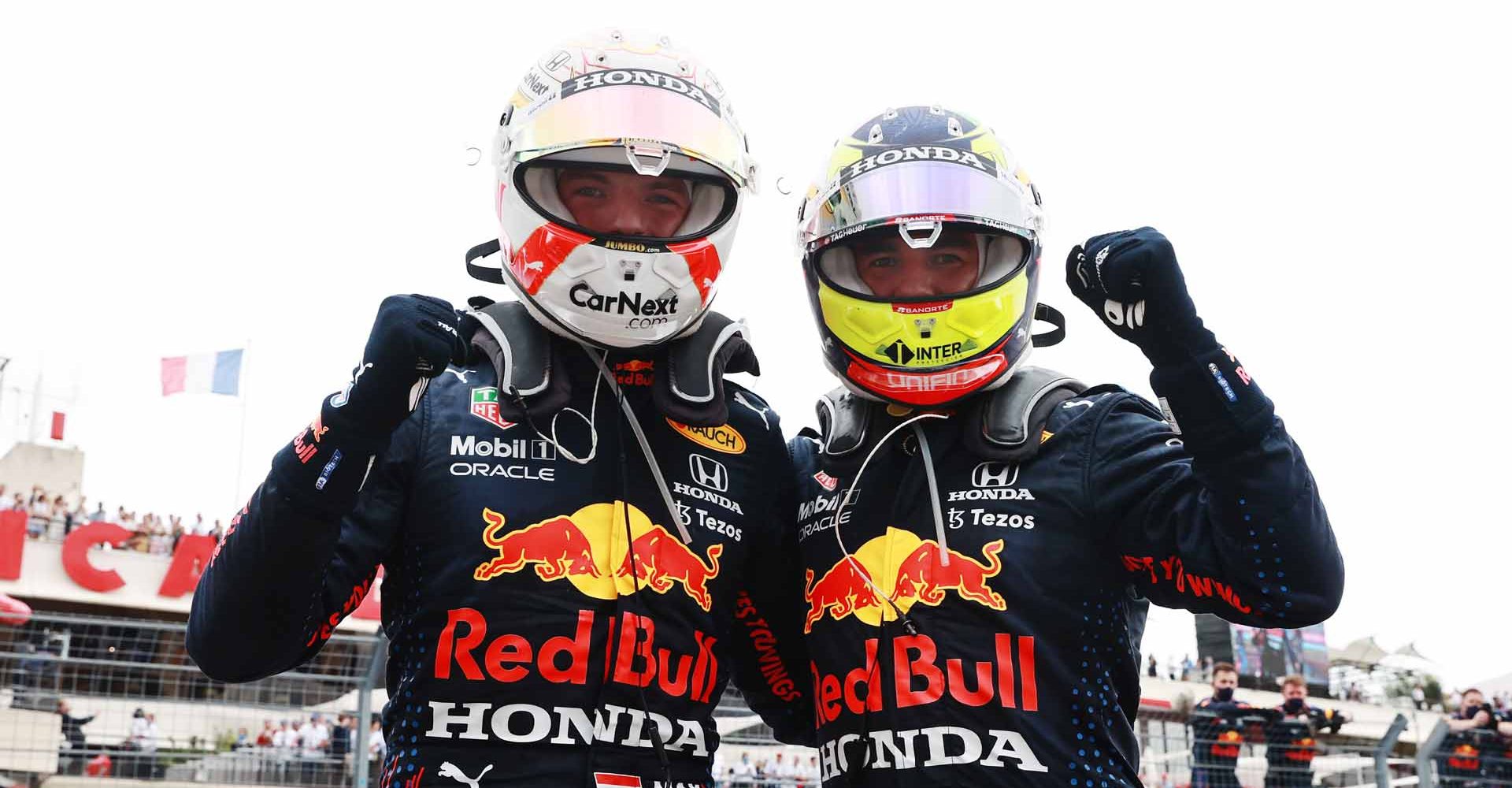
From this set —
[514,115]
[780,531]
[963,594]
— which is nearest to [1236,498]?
[963,594]

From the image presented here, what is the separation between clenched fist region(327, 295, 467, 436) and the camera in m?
2.95

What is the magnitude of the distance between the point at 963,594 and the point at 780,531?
675 millimetres

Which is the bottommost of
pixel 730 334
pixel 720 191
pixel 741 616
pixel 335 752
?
pixel 335 752

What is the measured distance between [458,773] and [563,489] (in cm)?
73

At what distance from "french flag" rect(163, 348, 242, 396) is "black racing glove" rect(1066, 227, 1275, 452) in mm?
26896

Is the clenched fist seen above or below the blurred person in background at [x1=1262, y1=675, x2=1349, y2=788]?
above

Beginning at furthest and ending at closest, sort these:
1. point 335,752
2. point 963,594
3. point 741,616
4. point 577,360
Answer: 1. point 335,752
2. point 741,616
3. point 577,360
4. point 963,594

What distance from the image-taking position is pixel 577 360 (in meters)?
3.74

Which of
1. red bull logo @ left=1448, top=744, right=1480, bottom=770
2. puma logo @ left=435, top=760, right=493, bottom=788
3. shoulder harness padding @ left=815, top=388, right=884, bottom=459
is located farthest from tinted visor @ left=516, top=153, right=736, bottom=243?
red bull logo @ left=1448, top=744, right=1480, bottom=770

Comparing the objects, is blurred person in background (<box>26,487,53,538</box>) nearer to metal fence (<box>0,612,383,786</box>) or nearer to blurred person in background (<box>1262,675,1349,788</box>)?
metal fence (<box>0,612,383,786</box>)

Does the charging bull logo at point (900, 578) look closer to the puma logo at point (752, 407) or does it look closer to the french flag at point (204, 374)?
the puma logo at point (752, 407)

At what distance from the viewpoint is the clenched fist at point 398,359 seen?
295cm

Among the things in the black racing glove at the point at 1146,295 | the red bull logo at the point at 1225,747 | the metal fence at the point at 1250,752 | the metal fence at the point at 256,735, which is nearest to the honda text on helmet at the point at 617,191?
the black racing glove at the point at 1146,295

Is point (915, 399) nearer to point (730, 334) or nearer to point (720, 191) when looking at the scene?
point (730, 334)
